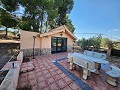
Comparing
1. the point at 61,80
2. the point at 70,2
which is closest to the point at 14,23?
the point at 70,2

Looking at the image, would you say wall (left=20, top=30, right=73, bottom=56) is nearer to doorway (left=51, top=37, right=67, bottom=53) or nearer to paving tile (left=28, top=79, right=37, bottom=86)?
doorway (left=51, top=37, right=67, bottom=53)

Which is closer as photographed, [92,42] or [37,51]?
[37,51]

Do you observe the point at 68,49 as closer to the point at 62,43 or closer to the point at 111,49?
the point at 62,43

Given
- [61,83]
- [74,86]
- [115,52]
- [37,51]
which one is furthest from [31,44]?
[115,52]

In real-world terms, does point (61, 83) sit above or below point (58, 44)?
below

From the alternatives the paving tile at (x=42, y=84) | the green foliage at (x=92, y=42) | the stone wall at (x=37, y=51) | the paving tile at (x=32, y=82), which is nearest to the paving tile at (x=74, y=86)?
the paving tile at (x=42, y=84)

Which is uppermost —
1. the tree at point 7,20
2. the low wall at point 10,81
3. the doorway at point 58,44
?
the tree at point 7,20

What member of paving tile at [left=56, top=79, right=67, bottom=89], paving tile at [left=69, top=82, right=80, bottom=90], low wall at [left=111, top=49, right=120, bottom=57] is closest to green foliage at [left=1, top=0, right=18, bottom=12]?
paving tile at [left=56, top=79, right=67, bottom=89]

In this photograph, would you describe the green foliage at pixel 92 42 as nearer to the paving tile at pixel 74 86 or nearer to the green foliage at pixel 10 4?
the paving tile at pixel 74 86

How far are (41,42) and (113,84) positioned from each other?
23.4ft

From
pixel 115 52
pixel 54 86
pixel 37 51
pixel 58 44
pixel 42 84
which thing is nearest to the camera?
pixel 54 86

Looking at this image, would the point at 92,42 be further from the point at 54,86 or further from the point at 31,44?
the point at 54,86

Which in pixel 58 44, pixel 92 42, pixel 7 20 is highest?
pixel 7 20

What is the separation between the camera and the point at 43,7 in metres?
12.1
